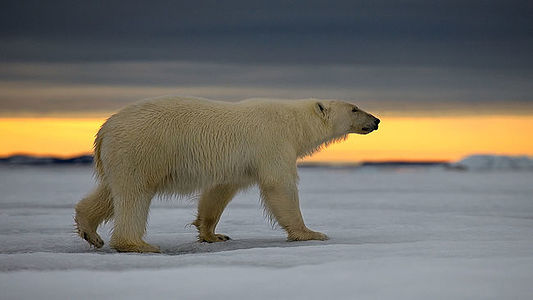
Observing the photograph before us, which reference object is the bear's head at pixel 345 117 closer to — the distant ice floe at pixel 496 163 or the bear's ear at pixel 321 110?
the bear's ear at pixel 321 110

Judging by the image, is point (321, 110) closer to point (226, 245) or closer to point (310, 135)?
point (310, 135)

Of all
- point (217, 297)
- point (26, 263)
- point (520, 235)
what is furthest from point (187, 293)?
point (520, 235)

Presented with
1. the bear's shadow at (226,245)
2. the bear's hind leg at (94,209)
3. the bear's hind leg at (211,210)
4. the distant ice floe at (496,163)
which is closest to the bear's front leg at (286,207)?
the bear's shadow at (226,245)

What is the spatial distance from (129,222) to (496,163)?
2546cm

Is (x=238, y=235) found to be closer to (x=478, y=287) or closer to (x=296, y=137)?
(x=296, y=137)

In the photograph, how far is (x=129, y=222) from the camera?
688 cm

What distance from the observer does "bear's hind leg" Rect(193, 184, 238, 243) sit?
795 centimetres

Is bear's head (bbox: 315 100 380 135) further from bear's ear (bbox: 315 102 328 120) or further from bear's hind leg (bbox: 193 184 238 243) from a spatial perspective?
bear's hind leg (bbox: 193 184 238 243)

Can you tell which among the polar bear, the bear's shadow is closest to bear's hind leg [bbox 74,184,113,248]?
the polar bear

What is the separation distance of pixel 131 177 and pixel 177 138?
1.83ft

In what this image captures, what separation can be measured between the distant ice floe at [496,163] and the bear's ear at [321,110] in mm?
23119

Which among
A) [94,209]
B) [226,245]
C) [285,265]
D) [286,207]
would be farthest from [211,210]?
[285,265]

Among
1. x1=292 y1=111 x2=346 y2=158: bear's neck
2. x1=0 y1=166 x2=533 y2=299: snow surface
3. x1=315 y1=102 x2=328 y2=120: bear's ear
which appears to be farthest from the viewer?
x1=315 y1=102 x2=328 y2=120: bear's ear

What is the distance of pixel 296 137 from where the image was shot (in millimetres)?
7672
